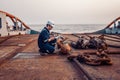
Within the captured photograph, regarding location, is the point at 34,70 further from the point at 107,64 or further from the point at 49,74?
the point at 107,64

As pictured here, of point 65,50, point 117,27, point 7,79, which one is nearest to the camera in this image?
point 7,79

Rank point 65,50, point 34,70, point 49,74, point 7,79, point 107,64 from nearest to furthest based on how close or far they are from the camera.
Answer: point 7,79 → point 49,74 → point 34,70 → point 107,64 → point 65,50

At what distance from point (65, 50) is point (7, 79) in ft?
11.3

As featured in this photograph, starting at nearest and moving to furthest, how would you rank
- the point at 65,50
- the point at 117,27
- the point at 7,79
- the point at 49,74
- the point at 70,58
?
1. the point at 7,79
2. the point at 49,74
3. the point at 70,58
4. the point at 65,50
5. the point at 117,27

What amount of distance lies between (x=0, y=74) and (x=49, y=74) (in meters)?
1.08

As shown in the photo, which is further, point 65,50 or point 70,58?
point 65,50

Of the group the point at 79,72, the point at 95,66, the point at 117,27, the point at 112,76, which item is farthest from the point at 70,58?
the point at 117,27

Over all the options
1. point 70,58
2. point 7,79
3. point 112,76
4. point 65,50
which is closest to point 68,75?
point 112,76

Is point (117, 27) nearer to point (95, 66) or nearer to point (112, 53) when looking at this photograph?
point (112, 53)

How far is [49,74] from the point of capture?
4281 mm

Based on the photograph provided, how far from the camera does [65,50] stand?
715 cm

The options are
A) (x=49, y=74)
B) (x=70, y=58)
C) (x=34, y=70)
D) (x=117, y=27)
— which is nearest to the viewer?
(x=49, y=74)

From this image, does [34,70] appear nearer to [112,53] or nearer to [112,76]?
[112,76]

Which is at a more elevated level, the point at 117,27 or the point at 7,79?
the point at 117,27
